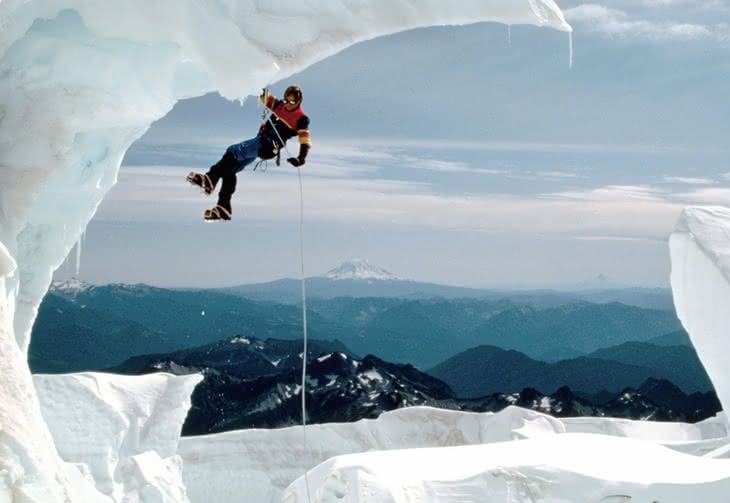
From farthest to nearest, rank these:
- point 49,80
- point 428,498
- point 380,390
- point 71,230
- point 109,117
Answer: point 380,390 < point 428,498 < point 71,230 < point 109,117 < point 49,80

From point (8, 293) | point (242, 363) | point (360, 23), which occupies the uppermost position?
point (360, 23)

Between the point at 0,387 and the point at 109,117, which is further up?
the point at 109,117

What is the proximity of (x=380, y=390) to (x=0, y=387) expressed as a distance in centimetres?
2091

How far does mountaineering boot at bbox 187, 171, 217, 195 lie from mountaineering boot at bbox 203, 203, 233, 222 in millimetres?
174

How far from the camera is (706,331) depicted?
13.2 meters

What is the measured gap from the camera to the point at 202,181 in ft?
24.2

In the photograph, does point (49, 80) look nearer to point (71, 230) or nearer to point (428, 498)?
point (71, 230)

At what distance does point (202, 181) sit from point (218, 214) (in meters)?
0.34

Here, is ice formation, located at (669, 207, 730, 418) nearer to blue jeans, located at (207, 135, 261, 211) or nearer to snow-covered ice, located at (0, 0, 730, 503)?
snow-covered ice, located at (0, 0, 730, 503)

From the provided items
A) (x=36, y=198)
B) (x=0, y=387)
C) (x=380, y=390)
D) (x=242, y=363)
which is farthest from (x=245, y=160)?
(x=242, y=363)

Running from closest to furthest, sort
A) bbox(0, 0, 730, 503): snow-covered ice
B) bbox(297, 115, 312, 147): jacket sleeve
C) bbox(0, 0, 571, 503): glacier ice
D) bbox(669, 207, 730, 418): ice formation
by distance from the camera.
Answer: bbox(0, 0, 571, 503): glacier ice, bbox(0, 0, 730, 503): snow-covered ice, bbox(297, 115, 312, 147): jacket sleeve, bbox(669, 207, 730, 418): ice formation

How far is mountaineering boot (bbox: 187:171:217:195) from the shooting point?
24.2 ft

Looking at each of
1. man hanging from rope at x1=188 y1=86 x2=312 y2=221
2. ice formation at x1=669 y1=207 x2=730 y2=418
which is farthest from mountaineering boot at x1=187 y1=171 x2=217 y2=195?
ice formation at x1=669 y1=207 x2=730 y2=418

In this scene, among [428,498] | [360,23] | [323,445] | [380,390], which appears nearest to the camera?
[360,23]
